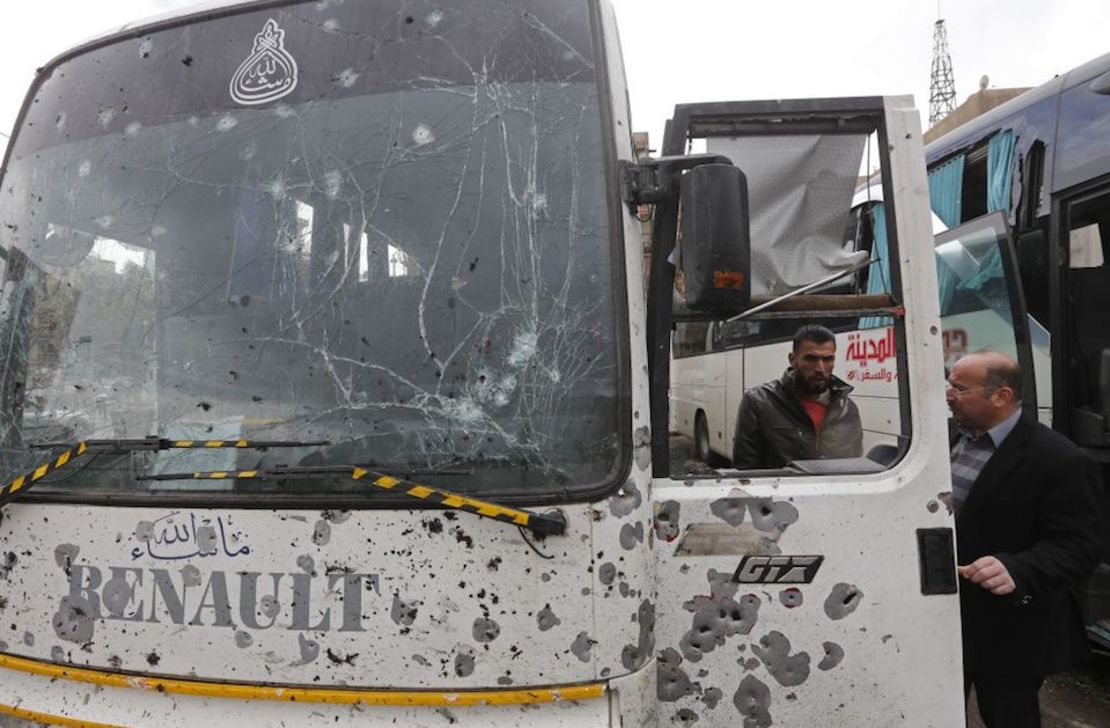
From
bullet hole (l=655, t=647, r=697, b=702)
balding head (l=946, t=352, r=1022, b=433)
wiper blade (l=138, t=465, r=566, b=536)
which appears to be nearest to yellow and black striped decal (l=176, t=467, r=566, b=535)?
wiper blade (l=138, t=465, r=566, b=536)

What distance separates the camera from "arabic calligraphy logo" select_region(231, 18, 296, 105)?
2125 mm

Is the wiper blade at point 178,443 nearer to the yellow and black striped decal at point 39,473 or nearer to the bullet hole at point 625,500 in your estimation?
the yellow and black striped decal at point 39,473

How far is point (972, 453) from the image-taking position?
2820mm

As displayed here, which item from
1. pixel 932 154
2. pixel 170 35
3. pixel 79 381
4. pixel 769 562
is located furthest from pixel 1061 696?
pixel 170 35

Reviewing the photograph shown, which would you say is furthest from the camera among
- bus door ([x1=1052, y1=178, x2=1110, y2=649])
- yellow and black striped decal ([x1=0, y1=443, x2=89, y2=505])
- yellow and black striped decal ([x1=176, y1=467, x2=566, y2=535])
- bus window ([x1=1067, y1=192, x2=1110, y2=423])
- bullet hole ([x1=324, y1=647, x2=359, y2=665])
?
bus window ([x1=1067, y1=192, x2=1110, y2=423])

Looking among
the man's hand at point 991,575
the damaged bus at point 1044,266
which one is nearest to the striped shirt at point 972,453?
the man's hand at point 991,575

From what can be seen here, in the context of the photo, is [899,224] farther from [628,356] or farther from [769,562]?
[769,562]

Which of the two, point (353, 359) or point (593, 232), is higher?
point (593, 232)

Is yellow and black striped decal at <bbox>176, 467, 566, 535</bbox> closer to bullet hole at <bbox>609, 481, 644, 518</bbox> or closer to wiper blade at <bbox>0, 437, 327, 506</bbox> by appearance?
bullet hole at <bbox>609, 481, 644, 518</bbox>

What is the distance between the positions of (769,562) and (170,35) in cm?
235

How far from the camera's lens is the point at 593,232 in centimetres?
196

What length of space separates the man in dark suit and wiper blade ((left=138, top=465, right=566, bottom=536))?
1.53 m

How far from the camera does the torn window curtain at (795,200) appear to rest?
83.6 inches

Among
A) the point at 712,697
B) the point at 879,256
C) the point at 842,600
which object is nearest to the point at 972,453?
the point at 879,256
